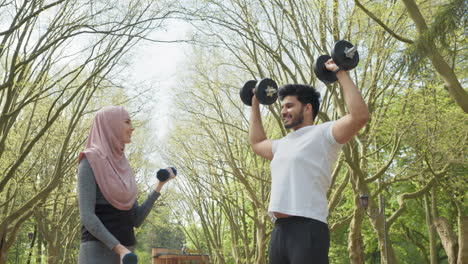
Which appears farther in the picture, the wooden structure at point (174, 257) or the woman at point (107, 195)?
the wooden structure at point (174, 257)

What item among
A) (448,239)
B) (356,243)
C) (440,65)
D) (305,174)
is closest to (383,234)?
(356,243)

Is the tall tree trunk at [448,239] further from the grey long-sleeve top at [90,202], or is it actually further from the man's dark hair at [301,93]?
the grey long-sleeve top at [90,202]

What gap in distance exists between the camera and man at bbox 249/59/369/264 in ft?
9.05

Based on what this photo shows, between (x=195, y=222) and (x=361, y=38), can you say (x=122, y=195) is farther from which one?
(x=195, y=222)

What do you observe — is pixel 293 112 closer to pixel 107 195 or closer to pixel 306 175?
pixel 306 175

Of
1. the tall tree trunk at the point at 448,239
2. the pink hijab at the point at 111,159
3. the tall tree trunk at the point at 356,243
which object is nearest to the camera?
the pink hijab at the point at 111,159

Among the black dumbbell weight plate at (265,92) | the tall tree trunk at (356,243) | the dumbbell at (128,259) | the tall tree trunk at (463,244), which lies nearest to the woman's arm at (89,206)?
the dumbbell at (128,259)

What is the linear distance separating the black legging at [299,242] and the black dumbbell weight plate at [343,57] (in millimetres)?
869

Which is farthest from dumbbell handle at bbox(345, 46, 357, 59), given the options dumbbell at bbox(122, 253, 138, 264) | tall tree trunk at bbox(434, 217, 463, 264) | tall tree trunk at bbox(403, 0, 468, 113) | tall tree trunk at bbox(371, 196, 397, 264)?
tall tree trunk at bbox(434, 217, 463, 264)

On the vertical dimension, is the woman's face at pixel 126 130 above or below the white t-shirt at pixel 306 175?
above

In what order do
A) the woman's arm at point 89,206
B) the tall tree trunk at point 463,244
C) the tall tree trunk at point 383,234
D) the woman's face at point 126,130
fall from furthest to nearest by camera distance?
the tall tree trunk at point 463,244
the tall tree trunk at point 383,234
the woman's face at point 126,130
the woman's arm at point 89,206

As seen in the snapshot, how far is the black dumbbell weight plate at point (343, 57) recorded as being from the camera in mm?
2818

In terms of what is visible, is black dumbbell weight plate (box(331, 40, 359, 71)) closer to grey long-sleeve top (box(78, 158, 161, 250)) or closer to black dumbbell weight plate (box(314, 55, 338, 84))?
black dumbbell weight plate (box(314, 55, 338, 84))

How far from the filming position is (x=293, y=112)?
320 cm
